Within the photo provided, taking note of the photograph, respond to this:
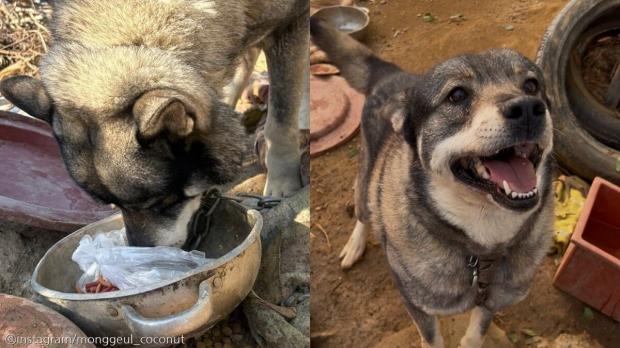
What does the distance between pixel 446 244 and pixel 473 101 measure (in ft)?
1.73

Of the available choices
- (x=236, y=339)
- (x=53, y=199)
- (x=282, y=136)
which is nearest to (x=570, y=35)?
(x=282, y=136)

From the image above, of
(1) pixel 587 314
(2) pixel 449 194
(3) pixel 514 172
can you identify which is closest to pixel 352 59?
(2) pixel 449 194

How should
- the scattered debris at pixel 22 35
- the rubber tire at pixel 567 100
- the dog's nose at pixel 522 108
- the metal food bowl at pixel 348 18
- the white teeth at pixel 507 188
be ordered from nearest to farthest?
the dog's nose at pixel 522 108 < the white teeth at pixel 507 188 < the rubber tire at pixel 567 100 < the metal food bowl at pixel 348 18 < the scattered debris at pixel 22 35

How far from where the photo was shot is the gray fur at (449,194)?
165 centimetres

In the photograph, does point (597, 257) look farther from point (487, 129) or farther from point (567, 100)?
point (487, 129)

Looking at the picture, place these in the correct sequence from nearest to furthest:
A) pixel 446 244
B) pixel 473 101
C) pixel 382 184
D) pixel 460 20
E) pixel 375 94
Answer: pixel 473 101, pixel 446 244, pixel 382 184, pixel 375 94, pixel 460 20

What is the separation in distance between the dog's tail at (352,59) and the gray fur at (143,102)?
41 cm

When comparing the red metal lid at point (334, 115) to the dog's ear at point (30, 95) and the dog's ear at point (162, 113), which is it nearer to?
the dog's ear at point (162, 113)

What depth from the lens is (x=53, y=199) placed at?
2.80 m

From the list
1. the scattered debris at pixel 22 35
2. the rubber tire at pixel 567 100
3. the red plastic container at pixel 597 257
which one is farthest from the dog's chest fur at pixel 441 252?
the scattered debris at pixel 22 35

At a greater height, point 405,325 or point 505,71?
point 505,71

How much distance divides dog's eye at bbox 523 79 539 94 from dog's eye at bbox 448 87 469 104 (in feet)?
0.64

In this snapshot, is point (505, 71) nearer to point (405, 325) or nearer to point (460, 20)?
point (405, 325)

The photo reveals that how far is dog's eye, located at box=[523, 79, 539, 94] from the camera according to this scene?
5.68ft
